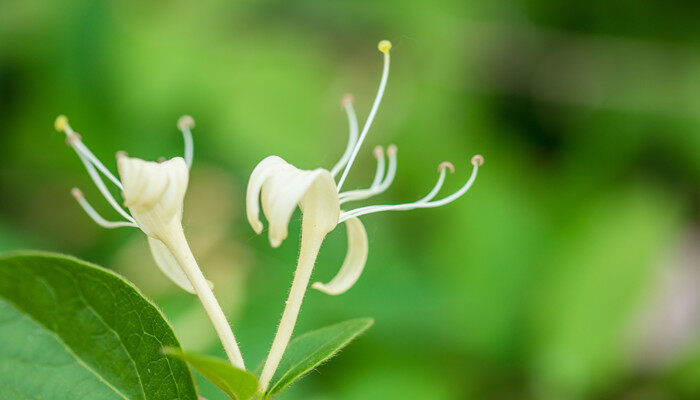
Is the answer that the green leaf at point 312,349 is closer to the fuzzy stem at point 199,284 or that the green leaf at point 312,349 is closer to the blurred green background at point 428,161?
the fuzzy stem at point 199,284

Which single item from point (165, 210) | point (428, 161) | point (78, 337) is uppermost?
point (428, 161)

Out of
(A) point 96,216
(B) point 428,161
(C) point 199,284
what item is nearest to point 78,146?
(A) point 96,216

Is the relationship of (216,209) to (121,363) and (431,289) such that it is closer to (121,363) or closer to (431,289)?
(431,289)

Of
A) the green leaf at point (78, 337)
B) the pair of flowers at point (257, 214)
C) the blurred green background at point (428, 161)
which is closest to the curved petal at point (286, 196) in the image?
the pair of flowers at point (257, 214)

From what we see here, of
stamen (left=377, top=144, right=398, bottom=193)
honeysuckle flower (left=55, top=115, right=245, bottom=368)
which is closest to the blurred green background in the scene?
stamen (left=377, top=144, right=398, bottom=193)

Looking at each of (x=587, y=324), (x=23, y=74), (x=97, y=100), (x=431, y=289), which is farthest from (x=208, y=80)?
(x=587, y=324)

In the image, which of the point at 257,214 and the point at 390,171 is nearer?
the point at 257,214

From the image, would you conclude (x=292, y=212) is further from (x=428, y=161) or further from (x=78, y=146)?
(x=428, y=161)
